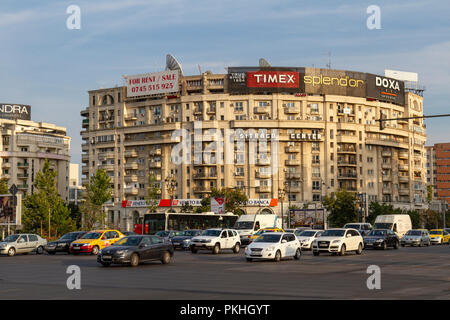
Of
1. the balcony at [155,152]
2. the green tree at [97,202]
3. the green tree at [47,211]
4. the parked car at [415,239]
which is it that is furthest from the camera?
the balcony at [155,152]

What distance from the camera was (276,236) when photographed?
33.1 meters

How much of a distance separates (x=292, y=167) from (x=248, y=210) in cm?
1194

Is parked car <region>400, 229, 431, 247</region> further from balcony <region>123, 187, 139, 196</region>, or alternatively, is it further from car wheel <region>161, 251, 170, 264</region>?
balcony <region>123, 187, 139, 196</region>

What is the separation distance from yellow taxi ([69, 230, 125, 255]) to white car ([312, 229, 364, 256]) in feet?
45.0

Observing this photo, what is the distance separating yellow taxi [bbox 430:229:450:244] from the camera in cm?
6381

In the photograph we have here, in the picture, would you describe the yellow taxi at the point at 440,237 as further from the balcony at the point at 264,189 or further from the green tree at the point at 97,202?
the balcony at the point at 264,189

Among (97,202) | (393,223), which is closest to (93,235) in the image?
(393,223)

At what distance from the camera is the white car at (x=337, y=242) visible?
123 feet

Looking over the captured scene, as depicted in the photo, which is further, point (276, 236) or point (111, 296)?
point (276, 236)

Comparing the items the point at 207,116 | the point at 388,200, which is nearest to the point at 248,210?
the point at 207,116

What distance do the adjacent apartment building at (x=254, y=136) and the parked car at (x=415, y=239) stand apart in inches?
1914

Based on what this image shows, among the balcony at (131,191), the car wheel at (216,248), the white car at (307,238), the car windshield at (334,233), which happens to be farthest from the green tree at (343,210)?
the car windshield at (334,233)
